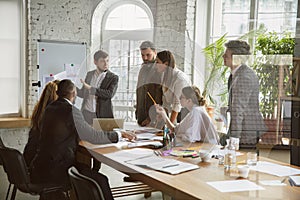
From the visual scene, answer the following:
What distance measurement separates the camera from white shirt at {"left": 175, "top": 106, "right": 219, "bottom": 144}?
97.4 inches

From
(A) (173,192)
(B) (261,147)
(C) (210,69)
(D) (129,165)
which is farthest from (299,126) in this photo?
(C) (210,69)

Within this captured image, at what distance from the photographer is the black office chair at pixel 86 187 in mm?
1603

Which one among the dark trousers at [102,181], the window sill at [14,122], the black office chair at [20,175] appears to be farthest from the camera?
the window sill at [14,122]

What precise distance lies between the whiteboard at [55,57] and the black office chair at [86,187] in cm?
270

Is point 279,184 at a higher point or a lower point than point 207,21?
lower

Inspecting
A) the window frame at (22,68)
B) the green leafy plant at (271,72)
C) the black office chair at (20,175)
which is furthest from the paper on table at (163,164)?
the window frame at (22,68)

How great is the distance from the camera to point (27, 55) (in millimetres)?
4355

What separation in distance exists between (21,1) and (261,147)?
369 centimetres

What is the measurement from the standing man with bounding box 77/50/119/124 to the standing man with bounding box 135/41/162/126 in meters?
0.22

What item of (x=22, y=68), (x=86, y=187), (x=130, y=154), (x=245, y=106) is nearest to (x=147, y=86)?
(x=130, y=154)

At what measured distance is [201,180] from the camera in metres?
1.76

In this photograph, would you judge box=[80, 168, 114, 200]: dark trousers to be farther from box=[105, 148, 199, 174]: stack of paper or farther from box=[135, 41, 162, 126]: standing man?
box=[135, 41, 162, 126]: standing man

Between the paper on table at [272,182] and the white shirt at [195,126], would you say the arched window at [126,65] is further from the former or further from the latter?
the paper on table at [272,182]

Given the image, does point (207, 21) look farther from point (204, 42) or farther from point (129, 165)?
point (129, 165)
